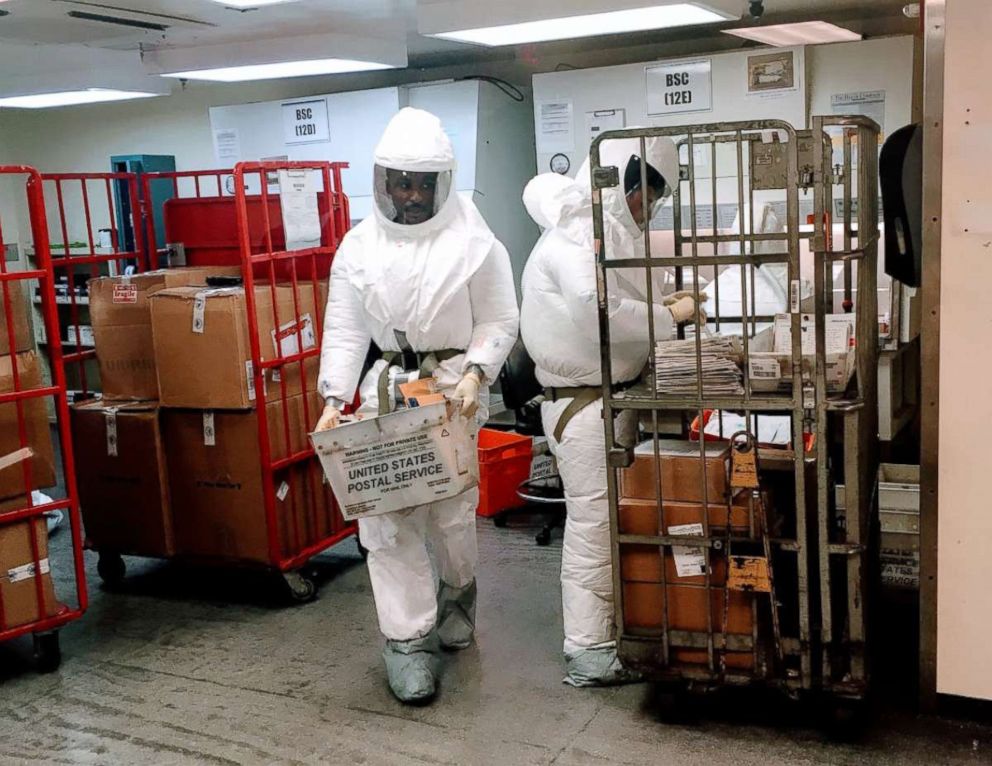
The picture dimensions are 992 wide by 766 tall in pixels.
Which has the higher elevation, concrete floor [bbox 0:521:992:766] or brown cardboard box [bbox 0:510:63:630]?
brown cardboard box [bbox 0:510:63:630]

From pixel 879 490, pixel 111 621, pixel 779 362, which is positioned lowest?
pixel 111 621

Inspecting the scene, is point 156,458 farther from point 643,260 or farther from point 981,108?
point 981,108

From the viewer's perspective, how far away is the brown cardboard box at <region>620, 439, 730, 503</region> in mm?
2619

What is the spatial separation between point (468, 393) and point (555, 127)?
8.74ft

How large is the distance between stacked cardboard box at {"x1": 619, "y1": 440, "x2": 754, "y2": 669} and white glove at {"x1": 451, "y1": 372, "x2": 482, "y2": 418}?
484 millimetres

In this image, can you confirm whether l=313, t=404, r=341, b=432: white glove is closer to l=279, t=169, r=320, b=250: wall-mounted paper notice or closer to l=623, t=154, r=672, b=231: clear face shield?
l=279, t=169, r=320, b=250: wall-mounted paper notice

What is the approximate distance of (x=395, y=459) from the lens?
2.83 metres

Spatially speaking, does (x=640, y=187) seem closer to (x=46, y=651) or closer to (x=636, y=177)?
(x=636, y=177)

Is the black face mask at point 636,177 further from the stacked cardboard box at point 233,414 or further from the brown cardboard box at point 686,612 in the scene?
the stacked cardboard box at point 233,414

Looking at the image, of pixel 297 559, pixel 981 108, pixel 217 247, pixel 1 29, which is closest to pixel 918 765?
pixel 981 108

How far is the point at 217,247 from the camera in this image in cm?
425

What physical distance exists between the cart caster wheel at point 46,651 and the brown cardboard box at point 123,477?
62 centimetres

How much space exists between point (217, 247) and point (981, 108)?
292cm

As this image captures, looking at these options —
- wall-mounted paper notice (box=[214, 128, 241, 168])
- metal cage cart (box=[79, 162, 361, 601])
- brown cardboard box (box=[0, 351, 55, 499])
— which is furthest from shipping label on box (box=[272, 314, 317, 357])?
wall-mounted paper notice (box=[214, 128, 241, 168])
